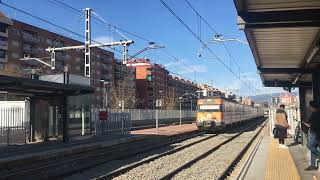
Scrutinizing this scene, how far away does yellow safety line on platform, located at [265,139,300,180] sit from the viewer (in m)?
12.2

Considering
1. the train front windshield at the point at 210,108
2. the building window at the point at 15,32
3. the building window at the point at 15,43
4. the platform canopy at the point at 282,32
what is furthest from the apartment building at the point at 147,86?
the platform canopy at the point at 282,32

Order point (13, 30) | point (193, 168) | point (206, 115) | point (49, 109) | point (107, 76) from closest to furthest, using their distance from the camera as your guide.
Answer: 1. point (193, 168)
2. point (49, 109)
3. point (206, 115)
4. point (13, 30)
5. point (107, 76)

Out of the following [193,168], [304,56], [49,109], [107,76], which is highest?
[107,76]

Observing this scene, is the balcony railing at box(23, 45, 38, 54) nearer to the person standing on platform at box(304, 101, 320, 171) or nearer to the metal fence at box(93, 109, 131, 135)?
the metal fence at box(93, 109, 131, 135)

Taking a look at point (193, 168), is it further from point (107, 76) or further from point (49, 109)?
point (107, 76)

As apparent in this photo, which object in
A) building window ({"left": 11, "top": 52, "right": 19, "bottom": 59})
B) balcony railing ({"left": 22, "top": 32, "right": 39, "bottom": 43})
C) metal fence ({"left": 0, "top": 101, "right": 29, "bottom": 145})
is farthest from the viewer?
balcony railing ({"left": 22, "top": 32, "right": 39, "bottom": 43})

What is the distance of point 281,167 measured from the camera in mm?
14109

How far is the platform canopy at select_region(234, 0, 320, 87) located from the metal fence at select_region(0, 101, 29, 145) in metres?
11.9

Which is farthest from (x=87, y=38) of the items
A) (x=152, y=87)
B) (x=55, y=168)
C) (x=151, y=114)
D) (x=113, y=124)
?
(x=152, y=87)

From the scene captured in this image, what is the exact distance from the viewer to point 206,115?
3791 centimetres

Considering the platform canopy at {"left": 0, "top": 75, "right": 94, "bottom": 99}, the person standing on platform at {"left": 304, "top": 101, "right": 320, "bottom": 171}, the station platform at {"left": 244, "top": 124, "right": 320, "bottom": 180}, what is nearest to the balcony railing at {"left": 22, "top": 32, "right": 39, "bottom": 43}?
the platform canopy at {"left": 0, "top": 75, "right": 94, "bottom": 99}

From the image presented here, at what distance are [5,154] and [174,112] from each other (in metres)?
59.0

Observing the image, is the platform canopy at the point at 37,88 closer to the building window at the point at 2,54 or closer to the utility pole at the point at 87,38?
the utility pole at the point at 87,38

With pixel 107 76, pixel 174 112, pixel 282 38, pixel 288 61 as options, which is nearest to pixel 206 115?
pixel 288 61
